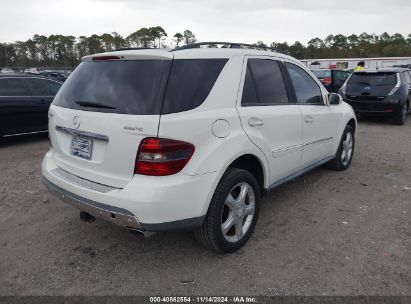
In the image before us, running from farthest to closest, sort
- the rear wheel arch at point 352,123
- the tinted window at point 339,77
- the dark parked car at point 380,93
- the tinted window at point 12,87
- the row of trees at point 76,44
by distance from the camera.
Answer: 1. the row of trees at point 76,44
2. the tinted window at point 339,77
3. the dark parked car at point 380,93
4. the tinted window at point 12,87
5. the rear wheel arch at point 352,123

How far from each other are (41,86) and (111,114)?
6143mm

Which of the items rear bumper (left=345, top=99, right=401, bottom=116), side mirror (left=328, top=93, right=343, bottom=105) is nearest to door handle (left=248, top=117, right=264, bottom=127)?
side mirror (left=328, top=93, right=343, bottom=105)

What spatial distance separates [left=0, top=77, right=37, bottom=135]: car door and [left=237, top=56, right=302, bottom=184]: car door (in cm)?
579

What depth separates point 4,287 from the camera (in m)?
2.68

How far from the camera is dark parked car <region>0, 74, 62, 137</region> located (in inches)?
278

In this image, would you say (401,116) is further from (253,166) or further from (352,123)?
(253,166)

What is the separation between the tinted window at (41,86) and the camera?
7.65 m

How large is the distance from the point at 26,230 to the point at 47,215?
1.12 ft

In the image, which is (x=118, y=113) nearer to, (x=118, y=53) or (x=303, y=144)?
→ (x=118, y=53)

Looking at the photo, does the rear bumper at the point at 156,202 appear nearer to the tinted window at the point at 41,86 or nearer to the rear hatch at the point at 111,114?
the rear hatch at the point at 111,114

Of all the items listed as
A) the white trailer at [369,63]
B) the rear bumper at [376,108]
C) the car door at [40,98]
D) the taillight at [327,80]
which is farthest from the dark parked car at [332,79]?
the white trailer at [369,63]

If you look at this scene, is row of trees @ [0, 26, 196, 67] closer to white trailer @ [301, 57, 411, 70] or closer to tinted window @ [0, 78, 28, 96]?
white trailer @ [301, 57, 411, 70]

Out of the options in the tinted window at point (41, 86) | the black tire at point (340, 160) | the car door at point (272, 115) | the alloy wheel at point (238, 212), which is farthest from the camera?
the tinted window at point (41, 86)

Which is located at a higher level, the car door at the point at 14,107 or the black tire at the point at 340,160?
the car door at the point at 14,107
